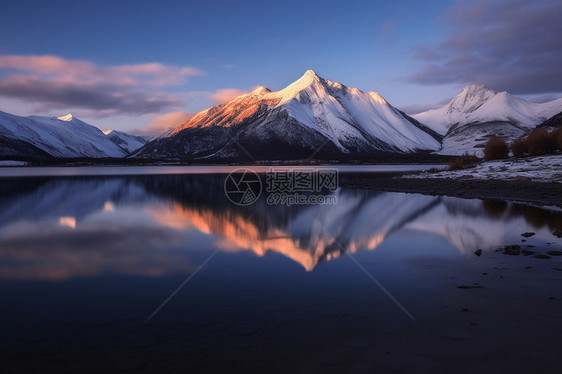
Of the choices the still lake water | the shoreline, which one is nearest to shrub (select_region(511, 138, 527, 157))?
the shoreline

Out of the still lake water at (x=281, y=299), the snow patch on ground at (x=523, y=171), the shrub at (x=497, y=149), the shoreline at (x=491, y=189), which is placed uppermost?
the shrub at (x=497, y=149)

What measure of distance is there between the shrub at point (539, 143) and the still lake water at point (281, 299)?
56.5 meters

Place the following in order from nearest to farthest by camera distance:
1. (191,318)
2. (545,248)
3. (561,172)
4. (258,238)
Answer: (191,318)
(545,248)
(258,238)
(561,172)

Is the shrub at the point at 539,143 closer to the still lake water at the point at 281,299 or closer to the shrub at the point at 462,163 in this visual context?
the shrub at the point at 462,163

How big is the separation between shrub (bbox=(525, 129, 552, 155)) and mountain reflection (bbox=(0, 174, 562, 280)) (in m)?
43.5

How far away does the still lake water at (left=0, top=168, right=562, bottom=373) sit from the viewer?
7953 mm

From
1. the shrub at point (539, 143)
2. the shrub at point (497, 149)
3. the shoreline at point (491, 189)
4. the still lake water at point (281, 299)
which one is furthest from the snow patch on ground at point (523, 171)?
the still lake water at point (281, 299)

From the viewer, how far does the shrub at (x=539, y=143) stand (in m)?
70.4

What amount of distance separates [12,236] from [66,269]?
956 centimetres

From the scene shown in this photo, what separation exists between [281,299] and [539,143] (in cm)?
7663

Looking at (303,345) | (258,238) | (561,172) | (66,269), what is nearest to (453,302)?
(303,345)

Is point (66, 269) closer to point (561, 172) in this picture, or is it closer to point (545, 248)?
point (545, 248)

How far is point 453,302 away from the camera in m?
10.9

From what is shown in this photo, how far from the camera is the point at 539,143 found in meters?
70.9
